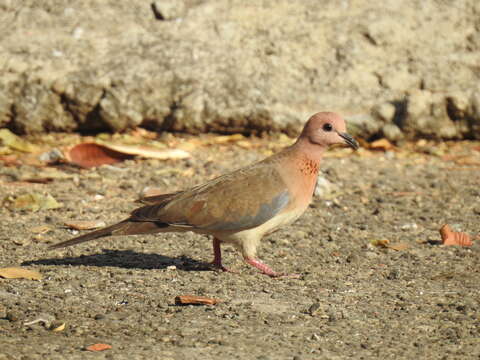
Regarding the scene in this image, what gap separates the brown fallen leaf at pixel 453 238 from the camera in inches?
237

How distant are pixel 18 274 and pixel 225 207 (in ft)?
4.21

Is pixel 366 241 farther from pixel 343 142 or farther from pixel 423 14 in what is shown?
pixel 423 14

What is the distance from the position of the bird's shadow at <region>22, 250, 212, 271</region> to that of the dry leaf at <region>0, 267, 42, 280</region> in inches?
10.8

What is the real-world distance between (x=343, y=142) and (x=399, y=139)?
10.4ft

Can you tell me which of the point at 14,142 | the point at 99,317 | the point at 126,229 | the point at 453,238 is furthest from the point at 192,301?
the point at 14,142

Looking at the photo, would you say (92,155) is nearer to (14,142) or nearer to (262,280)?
(14,142)

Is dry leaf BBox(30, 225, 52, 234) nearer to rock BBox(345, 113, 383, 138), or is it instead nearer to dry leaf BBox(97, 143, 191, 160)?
dry leaf BBox(97, 143, 191, 160)

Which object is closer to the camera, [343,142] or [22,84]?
[343,142]

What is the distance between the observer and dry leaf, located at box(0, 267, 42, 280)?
495cm

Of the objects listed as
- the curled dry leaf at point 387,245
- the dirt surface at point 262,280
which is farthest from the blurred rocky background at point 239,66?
the curled dry leaf at point 387,245

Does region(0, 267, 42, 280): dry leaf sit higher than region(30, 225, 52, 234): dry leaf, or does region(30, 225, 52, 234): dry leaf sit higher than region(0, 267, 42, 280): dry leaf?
region(0, 267, 42, 280): dry leaf

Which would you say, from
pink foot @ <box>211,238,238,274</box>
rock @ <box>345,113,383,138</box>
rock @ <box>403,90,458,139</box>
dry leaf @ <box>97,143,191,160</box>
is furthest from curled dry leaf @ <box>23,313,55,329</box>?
rock @ <box>403,90,458,139</box>

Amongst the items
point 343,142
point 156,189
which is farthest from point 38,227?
point 343,142

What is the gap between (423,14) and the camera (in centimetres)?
890
